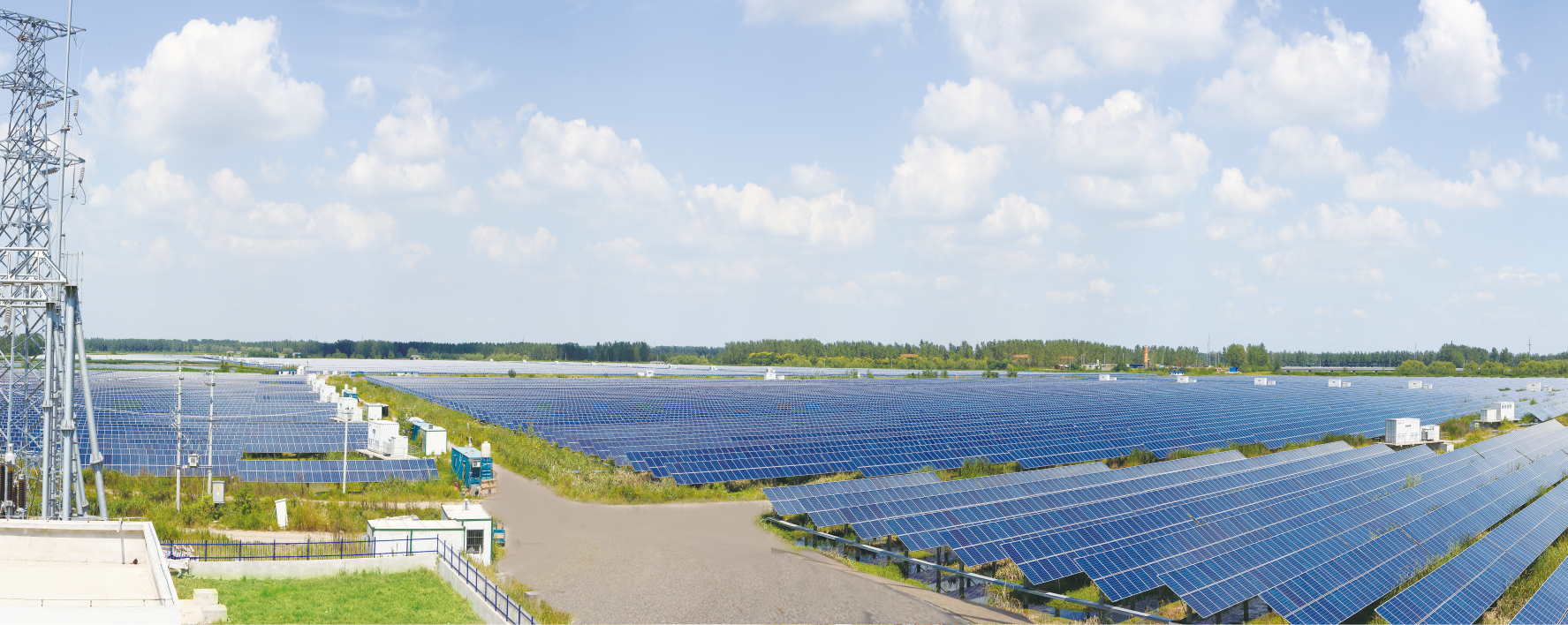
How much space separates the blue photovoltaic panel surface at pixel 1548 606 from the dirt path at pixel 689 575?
10.5 m

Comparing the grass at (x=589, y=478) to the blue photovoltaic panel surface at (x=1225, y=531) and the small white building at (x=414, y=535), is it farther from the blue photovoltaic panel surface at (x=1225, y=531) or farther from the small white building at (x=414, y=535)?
the blue photovoltaic panel surface at (x=1225, y=531)

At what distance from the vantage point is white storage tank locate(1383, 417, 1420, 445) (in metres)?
49.6

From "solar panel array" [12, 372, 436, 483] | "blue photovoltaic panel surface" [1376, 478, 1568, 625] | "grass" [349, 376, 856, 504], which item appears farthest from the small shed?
"blue photovoltaic panel surface" [1376, 478, 1568, 625]

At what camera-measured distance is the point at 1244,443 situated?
46812 mm

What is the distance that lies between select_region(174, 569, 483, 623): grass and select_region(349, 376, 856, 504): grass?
1116 centimetres

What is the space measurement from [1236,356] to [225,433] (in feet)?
637

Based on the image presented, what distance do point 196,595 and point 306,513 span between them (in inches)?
400

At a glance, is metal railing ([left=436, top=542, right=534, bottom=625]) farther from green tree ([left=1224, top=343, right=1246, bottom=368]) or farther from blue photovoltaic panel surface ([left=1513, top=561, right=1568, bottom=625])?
green tree ([left=1224, top=343, right=1246, bottom=368])

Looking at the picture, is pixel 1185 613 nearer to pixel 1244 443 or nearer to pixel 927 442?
pixel 927 442

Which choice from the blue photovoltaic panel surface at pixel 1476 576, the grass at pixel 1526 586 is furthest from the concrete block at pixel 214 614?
the grass at pixel 1526 586

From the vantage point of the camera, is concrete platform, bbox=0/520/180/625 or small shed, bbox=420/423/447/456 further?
small shed, bbox=420/423/447/456

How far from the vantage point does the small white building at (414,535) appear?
2162 cm

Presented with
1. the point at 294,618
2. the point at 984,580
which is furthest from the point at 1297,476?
the point at 294,618

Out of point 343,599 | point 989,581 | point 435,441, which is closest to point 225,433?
point 435,441
